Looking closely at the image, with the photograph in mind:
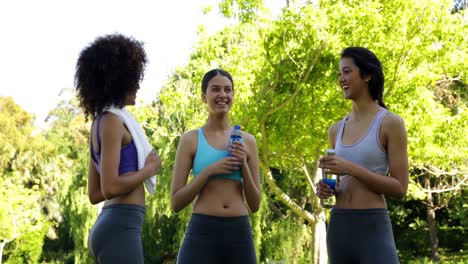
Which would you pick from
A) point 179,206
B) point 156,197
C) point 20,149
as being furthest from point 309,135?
point 20,149

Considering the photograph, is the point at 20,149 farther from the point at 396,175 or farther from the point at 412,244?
the point at 396,175

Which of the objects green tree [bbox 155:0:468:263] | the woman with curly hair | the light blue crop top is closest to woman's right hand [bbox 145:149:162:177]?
the woman with curly hair

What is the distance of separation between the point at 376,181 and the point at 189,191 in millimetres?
883

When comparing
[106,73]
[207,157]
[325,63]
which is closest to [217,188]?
[207,157]

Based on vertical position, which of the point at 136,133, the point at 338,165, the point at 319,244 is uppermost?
the point at 319,244

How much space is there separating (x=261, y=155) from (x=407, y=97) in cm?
421

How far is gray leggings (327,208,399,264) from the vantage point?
292 cm

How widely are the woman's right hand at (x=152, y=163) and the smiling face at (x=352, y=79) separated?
92 cm

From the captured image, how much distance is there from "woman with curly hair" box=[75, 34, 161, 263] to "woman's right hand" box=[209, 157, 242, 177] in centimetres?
34

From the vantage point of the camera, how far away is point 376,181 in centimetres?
294

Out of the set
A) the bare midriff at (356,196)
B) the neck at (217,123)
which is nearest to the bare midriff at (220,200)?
the neck at (217,123)

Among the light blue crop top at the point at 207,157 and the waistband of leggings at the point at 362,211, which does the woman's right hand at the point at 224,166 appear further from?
the waistband of leggings at the point at 362,211

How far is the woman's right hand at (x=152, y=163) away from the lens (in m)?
2.85

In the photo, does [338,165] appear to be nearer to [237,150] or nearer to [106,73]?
[237,150]
